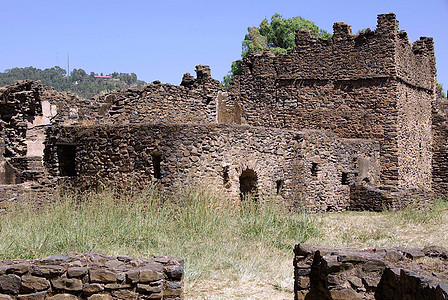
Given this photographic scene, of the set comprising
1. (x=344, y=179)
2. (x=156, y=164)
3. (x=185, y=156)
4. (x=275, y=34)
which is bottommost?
(x=344, y=179)

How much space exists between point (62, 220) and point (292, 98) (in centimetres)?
1304

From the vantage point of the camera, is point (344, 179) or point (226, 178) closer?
point (226, 178)

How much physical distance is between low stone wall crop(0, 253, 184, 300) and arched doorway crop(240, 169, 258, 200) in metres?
8.14

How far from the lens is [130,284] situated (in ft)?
23.5

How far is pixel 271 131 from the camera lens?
15875 millimetres

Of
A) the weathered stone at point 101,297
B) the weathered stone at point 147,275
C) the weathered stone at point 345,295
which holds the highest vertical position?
the weathered stone at point 147,275

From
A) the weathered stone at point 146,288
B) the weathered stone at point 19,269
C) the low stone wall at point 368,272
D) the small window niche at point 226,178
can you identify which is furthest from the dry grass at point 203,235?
the weathered stone at point 19,269

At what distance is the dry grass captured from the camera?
9.46 metres

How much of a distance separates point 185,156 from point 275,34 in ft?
103

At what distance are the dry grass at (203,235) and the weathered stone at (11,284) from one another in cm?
249

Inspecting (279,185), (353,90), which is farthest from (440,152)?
(279,185)

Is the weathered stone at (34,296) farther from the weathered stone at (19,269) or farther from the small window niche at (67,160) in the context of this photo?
the small window niche at (67,160)

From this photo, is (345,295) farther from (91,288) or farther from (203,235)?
(203,235)

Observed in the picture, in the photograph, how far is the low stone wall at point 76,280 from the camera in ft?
23.0
